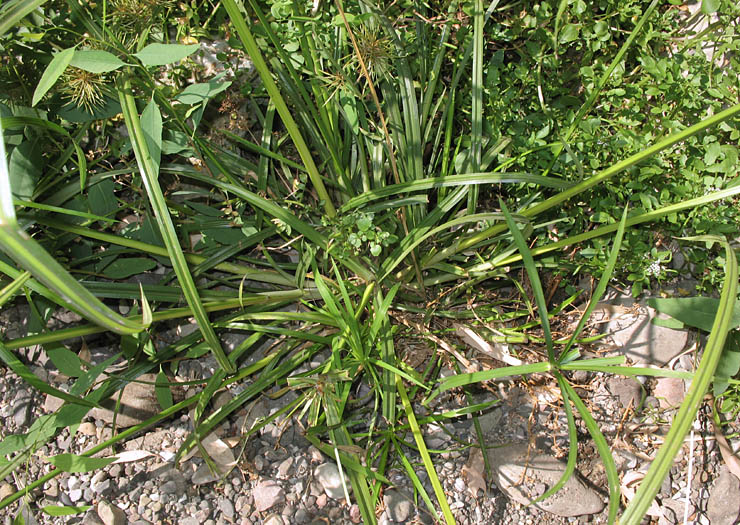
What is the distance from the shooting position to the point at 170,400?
3.95 feet

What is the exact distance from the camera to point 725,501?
1.21m

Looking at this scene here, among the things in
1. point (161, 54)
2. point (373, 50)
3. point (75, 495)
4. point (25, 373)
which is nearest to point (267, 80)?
point (161, 54)

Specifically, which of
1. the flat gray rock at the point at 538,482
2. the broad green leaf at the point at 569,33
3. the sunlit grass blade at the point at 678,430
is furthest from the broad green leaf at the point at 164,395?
the broad green leaf at the point at 569,33

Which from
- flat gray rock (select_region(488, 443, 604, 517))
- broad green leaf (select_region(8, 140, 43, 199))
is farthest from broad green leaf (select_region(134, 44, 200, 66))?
flat gray rock (select_region(488, 443, 604, 517))

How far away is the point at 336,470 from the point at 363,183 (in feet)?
2.13

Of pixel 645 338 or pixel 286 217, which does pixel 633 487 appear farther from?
pixel 286 217

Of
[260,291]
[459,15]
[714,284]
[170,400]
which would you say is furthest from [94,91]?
[714,284]

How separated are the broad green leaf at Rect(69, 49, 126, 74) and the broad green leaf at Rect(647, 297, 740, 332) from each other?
102cm

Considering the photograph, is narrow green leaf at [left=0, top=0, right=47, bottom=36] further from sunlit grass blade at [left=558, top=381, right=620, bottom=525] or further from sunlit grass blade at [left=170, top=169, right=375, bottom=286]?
sunlit grass blade at [left=558, top=381, right=620, bottom=525]

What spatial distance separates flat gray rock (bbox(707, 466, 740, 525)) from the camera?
1.21m

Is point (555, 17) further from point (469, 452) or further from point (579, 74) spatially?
point (469, 452)

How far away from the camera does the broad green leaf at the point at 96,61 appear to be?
758 millimetres

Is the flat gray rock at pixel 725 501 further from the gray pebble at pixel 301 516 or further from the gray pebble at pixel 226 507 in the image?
the gray pebble at pixel 226 507

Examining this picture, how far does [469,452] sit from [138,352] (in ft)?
2.60
